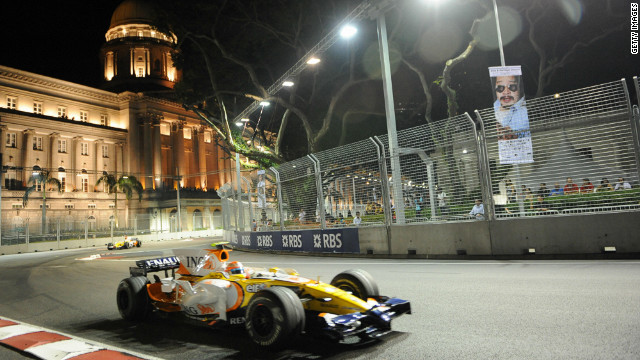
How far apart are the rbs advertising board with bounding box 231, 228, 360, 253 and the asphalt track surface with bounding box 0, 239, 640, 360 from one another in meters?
5.67

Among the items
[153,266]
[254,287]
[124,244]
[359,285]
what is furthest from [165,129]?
[359,285]

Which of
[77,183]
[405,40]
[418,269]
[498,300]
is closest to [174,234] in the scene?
[77,183]

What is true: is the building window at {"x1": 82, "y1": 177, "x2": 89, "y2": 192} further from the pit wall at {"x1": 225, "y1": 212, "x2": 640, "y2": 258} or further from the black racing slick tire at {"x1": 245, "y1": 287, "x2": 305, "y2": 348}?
the black racing slick tire at {"x1": 245, "y1": 287, "x2": 305, "y2": 348}

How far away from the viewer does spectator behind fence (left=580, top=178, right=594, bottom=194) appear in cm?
926

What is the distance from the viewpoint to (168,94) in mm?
74812

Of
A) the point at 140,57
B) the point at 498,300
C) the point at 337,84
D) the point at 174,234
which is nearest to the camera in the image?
the point at 498,300

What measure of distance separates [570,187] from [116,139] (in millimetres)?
69936

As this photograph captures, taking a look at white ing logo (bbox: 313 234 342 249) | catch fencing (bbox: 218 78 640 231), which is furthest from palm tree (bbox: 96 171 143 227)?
white ing logo (bbox: 313 234 342 249)

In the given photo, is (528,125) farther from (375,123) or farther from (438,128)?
(375,123)

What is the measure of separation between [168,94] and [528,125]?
72.9m

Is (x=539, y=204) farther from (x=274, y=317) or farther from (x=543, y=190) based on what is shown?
(x=274, y=317)

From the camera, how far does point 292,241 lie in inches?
633

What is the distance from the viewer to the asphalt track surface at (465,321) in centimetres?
356

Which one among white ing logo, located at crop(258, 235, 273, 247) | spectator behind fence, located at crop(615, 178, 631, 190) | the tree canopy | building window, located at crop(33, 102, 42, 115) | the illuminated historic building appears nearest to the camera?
spectator behind fence, located at crop(615, 178, 631, 190)
